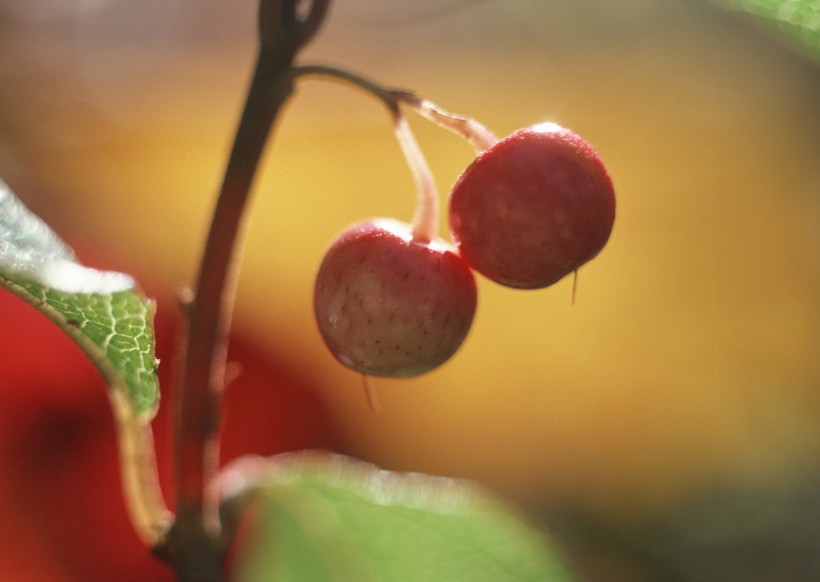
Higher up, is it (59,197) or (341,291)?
(341,291)

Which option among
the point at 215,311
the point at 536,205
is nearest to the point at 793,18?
the point at 536,205

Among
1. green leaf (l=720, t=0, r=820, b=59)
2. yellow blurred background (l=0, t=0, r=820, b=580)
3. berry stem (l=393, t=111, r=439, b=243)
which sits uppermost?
green leaf (l=720, t=0, r=820, b=59)

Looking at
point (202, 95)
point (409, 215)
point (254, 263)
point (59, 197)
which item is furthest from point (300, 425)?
point (202, 95)

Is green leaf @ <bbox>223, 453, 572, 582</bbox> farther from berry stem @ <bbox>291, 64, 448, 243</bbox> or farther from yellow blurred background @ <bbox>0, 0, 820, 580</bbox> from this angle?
yellow blurred background @ <bbox>0, 0, 820, 580</bbox>

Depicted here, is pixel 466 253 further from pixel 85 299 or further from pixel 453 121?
pixel 85 299

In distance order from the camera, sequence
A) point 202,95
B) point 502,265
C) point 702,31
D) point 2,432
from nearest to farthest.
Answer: point 502,265 → point 2,432 → point 702,31 → point 202,95

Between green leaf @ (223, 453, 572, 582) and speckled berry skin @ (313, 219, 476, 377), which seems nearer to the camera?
speckled berry skin @ (313, 219, 476, 377)

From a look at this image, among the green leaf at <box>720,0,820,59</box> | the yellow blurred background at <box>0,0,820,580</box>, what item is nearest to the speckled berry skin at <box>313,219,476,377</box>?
the green leaf at <box>720,0,820,59</box>

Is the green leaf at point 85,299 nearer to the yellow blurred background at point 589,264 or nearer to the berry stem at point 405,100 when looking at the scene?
the berry stem at point 405,100

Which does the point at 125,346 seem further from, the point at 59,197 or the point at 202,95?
the point at 202,95
